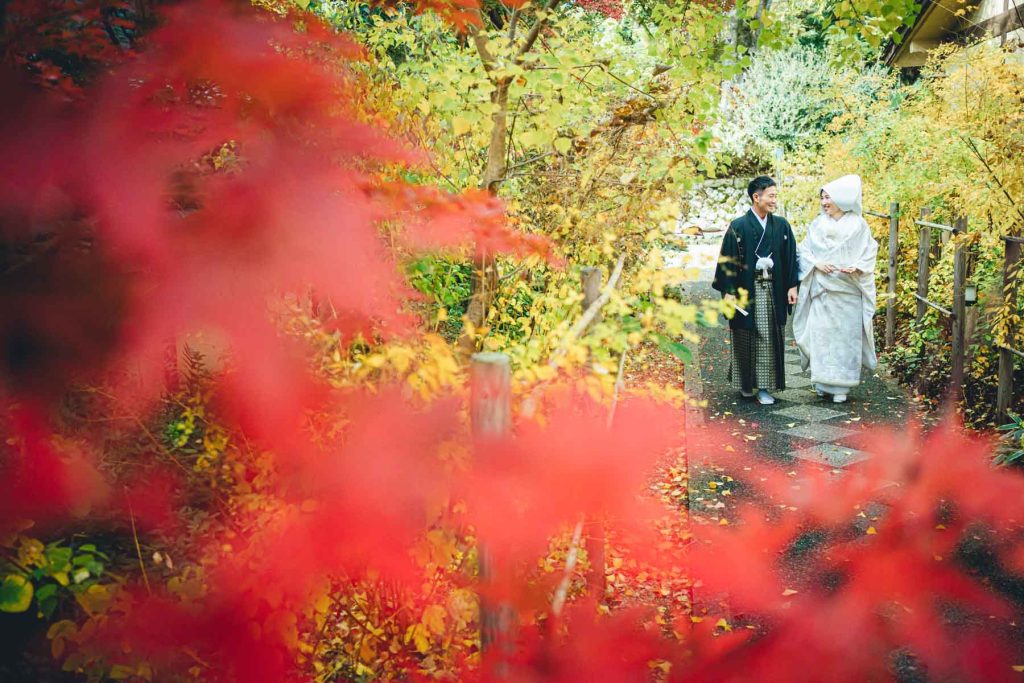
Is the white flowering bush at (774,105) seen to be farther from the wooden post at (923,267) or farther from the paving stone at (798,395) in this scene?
the paving stone at (798,395)

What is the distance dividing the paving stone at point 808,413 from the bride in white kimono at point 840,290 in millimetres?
252

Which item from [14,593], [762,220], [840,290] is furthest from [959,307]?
[14,593]

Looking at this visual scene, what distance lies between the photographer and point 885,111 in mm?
9781

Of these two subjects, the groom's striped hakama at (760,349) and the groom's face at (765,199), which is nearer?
the groom's face at (765,199)

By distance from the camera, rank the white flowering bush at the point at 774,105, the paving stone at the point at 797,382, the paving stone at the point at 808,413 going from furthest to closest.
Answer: the white flowering bush at the point at 774,105 → the paving stone at the point at 797,382 → the paving stone at the point at 808,413

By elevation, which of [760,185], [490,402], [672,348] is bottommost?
[672,348]

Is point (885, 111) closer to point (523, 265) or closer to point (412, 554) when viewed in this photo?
point (523, 265)

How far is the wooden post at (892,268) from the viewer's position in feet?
23.4

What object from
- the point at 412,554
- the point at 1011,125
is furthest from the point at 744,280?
the point at 412,554

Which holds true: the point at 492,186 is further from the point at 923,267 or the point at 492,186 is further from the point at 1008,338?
the point at 923,267

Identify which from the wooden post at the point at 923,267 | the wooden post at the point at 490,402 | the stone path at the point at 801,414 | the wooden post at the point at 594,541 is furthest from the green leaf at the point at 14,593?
the wooden post at the point at 923,267

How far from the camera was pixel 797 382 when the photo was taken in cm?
679

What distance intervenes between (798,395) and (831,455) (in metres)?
1.53

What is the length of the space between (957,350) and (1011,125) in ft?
5.16
